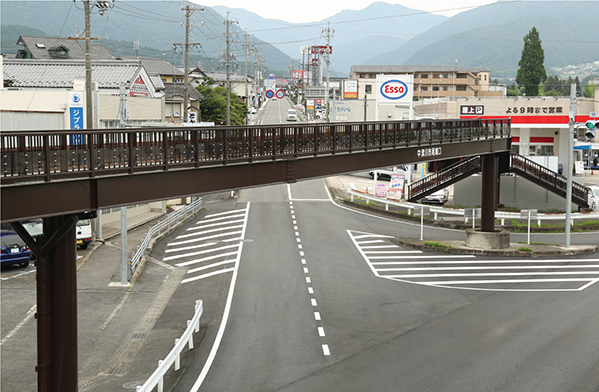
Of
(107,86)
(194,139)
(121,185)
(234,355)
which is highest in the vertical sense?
(107,86)

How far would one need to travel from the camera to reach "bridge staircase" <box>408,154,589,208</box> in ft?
138

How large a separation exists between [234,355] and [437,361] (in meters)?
5.67

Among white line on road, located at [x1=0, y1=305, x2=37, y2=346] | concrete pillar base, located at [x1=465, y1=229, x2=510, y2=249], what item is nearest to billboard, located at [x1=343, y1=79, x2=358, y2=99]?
concrete pillar base, located at [x1=465, y1=229, x2=510, y2=249]

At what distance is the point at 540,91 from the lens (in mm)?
149000

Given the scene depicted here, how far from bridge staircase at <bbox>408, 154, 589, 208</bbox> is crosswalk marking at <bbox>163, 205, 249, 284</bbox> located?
13256 millimetres

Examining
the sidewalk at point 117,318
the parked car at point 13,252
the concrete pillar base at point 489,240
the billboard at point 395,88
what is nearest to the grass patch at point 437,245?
the concrete pillar base at point 489,240

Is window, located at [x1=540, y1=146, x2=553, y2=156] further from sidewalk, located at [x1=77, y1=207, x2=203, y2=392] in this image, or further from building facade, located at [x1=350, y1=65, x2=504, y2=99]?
building facade, located at [x1=350, y1=65, x2=504, y2=99]

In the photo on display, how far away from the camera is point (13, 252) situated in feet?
86.7

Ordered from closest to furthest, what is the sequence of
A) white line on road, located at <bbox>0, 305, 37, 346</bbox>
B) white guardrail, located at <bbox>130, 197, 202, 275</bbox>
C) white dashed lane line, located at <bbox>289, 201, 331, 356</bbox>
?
white dashed lane line, located at <bbox>289, 201, 331, 356</bbox> < white line on road, located at <bbox>0, 305, 37, 346</bbox> < white guardrail, located at <bbox>130, 197, 202, 275</bbox>

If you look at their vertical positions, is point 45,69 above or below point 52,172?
above

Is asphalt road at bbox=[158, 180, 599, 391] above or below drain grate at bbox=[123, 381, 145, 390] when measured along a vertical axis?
above

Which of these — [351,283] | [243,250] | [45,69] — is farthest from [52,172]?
[45,69]

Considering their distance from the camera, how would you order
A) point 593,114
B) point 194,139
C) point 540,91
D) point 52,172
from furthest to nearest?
point 540,91 → point 593,114 → point 194,139 → point 52,172

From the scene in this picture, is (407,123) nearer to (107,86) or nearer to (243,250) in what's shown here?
(243,250)
